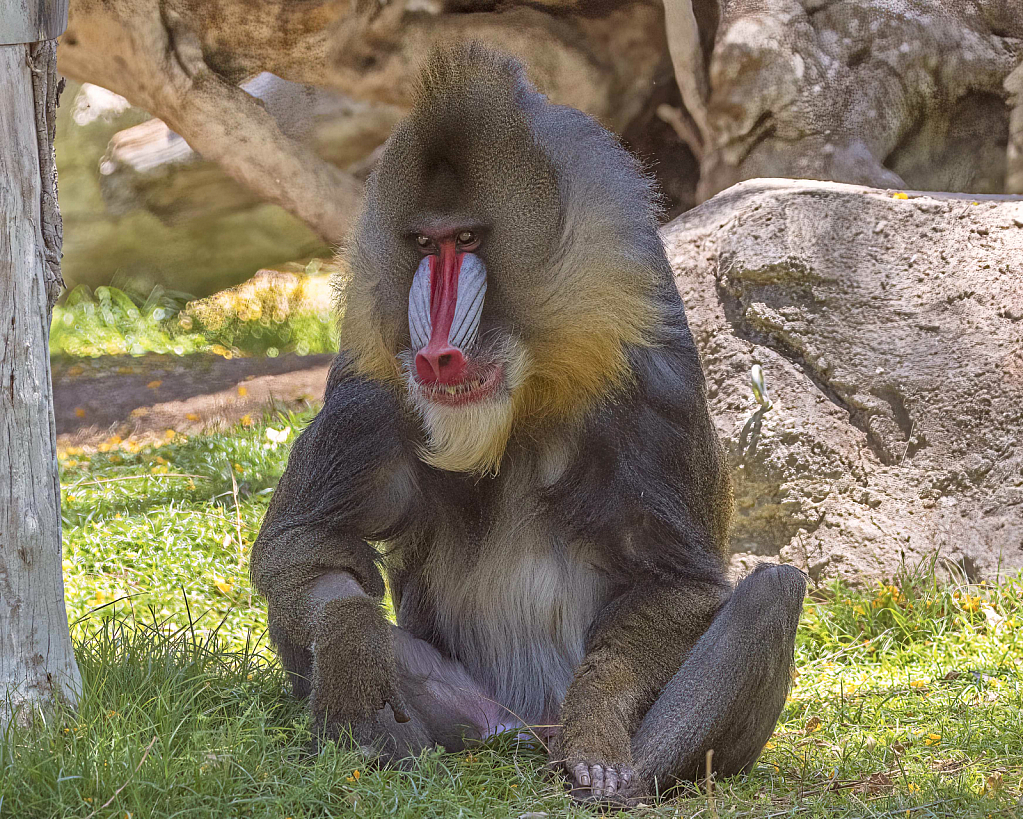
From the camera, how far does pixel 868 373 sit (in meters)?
4.86

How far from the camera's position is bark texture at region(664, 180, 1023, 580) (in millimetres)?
4656

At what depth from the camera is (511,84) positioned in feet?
9.58

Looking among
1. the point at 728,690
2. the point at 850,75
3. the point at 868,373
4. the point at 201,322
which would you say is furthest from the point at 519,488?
the point at 201,322

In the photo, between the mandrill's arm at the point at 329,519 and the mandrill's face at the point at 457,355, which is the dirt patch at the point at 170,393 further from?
the mandrill's face at the point at 457,355

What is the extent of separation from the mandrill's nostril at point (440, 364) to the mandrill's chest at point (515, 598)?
0.60 metres

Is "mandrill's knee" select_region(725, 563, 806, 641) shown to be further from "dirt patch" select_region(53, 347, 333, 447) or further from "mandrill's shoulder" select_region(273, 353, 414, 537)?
"dirt patch" select_region(53, 347, 333, 447)

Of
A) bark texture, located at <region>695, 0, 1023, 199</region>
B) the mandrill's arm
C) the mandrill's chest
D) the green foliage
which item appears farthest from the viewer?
the green foliage

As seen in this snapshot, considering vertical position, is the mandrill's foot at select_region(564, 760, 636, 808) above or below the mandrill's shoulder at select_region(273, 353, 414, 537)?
below

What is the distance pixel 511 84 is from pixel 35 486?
4.86ft

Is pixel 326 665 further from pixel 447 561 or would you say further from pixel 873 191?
pixel 873 191

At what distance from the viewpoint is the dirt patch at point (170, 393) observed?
7.07 metres

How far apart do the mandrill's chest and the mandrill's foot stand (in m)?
0.47

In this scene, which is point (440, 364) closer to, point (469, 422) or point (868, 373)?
point (469, 422)

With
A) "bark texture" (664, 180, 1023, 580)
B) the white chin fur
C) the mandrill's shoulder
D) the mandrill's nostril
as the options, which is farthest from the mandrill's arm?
"bark texture" (664, 180, 1023, 580)
